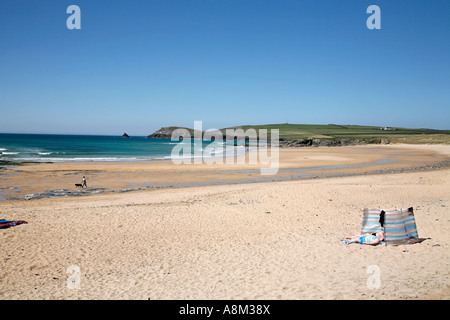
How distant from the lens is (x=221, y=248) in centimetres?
911

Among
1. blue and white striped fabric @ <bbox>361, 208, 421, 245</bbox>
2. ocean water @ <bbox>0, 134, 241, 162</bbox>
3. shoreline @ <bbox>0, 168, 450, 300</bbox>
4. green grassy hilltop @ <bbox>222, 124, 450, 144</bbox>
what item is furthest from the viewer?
green grassy hilltop @ <bbox>222, 124, 450, 144</bbox>

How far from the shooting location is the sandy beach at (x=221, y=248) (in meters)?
6.43

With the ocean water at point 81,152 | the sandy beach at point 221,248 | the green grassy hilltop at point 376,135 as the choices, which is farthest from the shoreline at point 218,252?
the green grassy hilltop at point 376,135

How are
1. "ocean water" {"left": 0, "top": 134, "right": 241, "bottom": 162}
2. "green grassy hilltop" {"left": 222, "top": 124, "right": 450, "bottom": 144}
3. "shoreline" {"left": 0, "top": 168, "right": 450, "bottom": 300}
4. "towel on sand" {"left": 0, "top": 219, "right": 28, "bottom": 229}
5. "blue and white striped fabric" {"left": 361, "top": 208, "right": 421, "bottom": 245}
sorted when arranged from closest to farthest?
1. "shoreline" {"left": 0, "top": 168, "right": 450, "bottom": 300}
2. "blue and white striped fabric" {"left": 361, "top": 208, "right": 421, "bottom": 245}
3. "towel on sand" {"left": 0, "top": 219, "right": 28, "bottom": 229}
4. "ocean water" {"left": 0, "top": 134, "right": 241, "bottom": 162}
5. "green grassy hilltop" {"left": 222, "top": 124, "right": 450, "bottom": 144}

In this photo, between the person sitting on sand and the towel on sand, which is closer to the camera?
the person sitting on sand

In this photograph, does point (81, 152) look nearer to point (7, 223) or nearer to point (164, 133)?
point (7, 223)

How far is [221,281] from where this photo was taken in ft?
22.3

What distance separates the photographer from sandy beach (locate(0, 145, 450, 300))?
6.43 metres

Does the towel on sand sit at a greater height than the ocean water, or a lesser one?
lesser

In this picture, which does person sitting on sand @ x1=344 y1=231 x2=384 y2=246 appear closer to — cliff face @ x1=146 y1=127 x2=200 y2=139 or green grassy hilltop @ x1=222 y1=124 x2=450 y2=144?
green grassy hilltop @ x1=222 y1=124 x2=450 y2=144

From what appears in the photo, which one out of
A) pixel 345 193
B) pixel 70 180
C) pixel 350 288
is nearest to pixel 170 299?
pixel 350 288

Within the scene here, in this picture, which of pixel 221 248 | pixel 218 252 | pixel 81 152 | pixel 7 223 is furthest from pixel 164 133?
pixel 218 252

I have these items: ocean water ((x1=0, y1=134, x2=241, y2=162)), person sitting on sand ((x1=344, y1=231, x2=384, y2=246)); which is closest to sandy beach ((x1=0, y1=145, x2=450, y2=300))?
person sitting on sand ((x1=344, y1=231, x2=384, y2=246))
